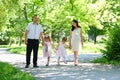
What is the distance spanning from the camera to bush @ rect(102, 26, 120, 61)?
20.3m

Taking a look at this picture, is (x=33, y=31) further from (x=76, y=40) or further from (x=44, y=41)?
(x=76, y=40)

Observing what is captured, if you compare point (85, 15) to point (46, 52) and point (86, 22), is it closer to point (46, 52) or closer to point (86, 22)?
point (86, 22)

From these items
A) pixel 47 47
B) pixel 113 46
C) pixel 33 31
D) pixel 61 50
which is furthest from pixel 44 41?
pixel 113 46

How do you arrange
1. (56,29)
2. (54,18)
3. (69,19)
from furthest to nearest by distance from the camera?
(56,29) → (54,18) → (69,19)

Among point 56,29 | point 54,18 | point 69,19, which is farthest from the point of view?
point 56,29

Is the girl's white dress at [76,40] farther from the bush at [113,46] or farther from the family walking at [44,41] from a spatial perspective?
the bush at [113,46]

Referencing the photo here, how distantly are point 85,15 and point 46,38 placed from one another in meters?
22.6

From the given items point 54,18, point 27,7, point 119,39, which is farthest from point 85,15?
point 119,39

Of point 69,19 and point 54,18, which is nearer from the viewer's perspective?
point 69,19

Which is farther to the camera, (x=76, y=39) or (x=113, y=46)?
(x=113, y=46)

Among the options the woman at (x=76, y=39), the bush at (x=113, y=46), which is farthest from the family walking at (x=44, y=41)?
the bush at (x=113, y=46)

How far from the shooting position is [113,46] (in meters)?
20.4

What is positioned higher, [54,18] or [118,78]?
[54,18]

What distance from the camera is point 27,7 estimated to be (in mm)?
47750
